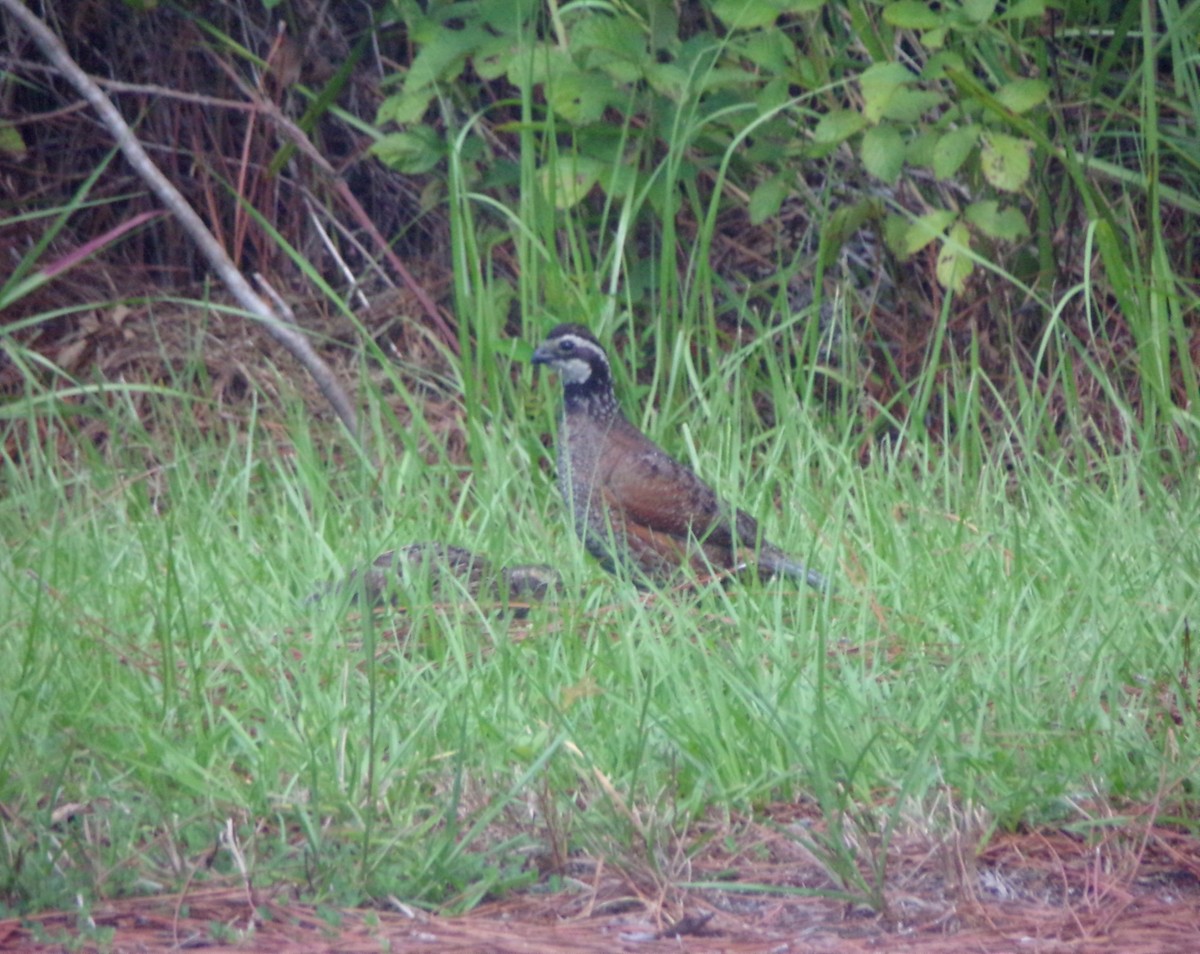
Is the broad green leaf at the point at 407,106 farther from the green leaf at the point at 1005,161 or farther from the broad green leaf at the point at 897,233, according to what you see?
the green leaf at the point at 1005,161

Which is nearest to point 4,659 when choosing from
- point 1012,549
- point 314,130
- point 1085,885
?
point 1085,885

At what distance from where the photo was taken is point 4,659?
3617 millimetres

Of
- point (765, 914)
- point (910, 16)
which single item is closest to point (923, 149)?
point (910, 16)

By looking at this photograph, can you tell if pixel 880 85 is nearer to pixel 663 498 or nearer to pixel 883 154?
pixel 883 154

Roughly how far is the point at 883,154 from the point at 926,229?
0.36m

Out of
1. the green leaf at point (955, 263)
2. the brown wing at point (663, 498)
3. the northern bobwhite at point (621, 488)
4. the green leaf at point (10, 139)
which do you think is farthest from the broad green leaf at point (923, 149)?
the green leaf at point (10, 139)

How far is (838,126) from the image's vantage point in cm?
600

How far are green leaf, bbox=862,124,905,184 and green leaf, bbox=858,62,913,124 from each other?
0.09 meters

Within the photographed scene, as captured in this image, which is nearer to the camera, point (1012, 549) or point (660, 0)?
point (1012, 549)

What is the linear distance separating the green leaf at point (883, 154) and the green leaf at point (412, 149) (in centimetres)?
181

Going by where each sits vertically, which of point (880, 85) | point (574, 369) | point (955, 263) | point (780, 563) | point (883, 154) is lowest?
→ point (780, 563)

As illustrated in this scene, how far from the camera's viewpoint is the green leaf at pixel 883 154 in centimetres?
591

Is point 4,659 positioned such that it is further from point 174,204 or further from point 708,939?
point 174,204

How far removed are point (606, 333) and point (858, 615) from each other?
2.34 meters
